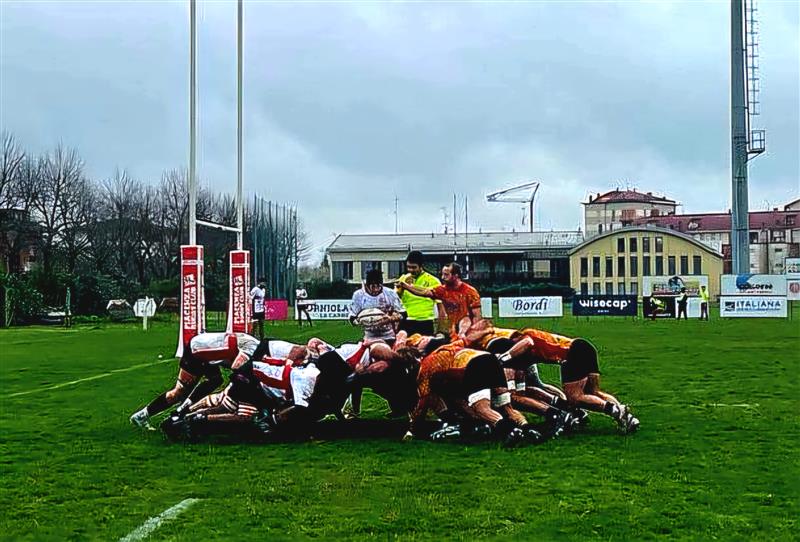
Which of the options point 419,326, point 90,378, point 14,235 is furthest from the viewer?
point 14,235

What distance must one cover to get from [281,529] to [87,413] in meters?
6.86

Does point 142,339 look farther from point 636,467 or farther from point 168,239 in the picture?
Answer: point 168,239

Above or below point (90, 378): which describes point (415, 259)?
above

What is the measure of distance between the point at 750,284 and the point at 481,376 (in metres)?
40.8

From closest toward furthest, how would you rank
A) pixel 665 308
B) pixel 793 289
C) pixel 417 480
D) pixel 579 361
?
pixel 417 480 → pixel 579 361 → pixel 665 308 → pixel 793 289

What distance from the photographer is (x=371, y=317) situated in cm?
1109

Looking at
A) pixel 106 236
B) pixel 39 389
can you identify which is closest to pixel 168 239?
pixel 106 236

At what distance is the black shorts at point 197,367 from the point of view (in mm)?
10250

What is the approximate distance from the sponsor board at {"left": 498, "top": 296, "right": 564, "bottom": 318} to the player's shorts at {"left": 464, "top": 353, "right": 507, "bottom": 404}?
3251cm

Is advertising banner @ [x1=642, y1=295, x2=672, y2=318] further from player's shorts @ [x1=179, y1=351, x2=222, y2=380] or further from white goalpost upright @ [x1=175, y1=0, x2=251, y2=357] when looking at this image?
player's shorts @ [x1=179, y1=351, x2=222, y2=380]

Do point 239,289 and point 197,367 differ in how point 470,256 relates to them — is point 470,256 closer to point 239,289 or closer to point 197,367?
point 239,289

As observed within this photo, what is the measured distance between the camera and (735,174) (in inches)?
1918

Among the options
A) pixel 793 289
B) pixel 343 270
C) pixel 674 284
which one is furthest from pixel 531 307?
pixel 343 270

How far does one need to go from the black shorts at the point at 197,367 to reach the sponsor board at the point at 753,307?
3618 cm
